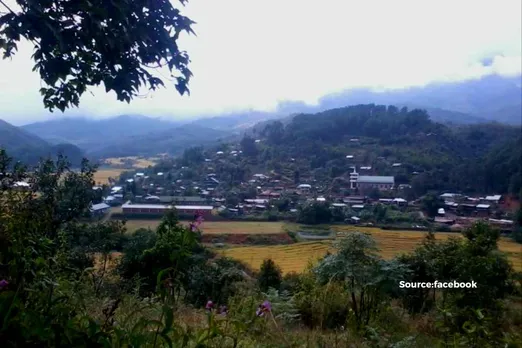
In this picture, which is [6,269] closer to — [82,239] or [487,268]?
[487,268]

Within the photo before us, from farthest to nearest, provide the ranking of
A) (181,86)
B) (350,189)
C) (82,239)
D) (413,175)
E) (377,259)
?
(413,175) < (350,189) < (82,239) < (377,259) < (181,86)

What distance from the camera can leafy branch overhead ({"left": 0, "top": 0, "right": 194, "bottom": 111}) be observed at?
127 centimetres

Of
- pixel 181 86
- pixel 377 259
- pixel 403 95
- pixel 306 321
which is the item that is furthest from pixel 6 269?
pixel 403 95

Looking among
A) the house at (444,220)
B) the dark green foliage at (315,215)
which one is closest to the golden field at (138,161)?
the dark green foliage at (315,215)

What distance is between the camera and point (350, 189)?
917 inches

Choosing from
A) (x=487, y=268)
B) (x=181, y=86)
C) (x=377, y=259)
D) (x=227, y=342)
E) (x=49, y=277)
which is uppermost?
(x=181, y=86)

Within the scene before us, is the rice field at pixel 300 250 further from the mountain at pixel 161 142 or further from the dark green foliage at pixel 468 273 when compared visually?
the mountain at pixel 161 142

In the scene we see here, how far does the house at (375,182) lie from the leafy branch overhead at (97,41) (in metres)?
22.1

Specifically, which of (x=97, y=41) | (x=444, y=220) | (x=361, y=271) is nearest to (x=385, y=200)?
(x=444, y=220)

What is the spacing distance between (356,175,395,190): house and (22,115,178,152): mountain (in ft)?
46.2

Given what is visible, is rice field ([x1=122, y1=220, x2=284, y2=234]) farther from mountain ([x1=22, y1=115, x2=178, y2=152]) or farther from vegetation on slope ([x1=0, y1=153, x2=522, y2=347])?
mountain ([x1=22, y1=115, x2=178, y2=152])

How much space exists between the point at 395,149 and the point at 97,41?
33.3 meters

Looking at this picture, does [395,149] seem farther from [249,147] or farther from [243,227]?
[243,227]

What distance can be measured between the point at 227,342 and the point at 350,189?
73.1 feet
